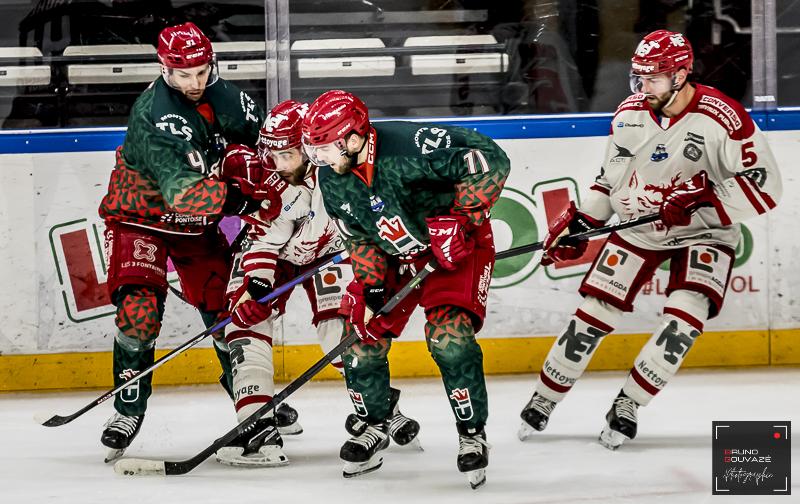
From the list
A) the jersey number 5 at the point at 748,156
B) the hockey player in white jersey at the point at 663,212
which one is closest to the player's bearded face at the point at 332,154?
the hockey player in white jersey at the point at 663,212

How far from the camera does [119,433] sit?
348cm

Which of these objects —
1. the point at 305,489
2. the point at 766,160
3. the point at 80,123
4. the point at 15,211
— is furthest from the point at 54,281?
the point at 766,160

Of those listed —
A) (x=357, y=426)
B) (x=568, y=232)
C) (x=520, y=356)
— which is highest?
(x=568, y=232)

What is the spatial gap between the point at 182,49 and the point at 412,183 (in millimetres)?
828

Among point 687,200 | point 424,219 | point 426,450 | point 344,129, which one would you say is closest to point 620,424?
point 426,450

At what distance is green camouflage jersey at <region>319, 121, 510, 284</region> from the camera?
9.68ft

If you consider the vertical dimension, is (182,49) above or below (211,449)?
above

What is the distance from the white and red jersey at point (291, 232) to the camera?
3.45m

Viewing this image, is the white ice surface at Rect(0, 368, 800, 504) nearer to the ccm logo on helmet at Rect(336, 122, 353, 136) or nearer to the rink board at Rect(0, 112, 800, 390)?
the rink board at Rect(0, 112, 800, 390)

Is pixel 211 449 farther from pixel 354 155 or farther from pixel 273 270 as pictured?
pixel 354 155

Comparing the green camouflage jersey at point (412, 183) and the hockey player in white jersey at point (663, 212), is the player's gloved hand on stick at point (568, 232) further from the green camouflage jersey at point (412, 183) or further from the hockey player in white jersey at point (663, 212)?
the green camouflage jersey at point (412, 183)

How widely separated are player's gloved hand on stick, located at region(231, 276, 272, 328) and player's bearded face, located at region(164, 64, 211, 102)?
56 centimetres

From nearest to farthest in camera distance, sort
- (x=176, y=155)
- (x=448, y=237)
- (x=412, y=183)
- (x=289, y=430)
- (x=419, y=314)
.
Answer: (x=448, y=237), (x=412, y=183), (x=176, y=155), (x=289, y=430), (x=419, y=314)

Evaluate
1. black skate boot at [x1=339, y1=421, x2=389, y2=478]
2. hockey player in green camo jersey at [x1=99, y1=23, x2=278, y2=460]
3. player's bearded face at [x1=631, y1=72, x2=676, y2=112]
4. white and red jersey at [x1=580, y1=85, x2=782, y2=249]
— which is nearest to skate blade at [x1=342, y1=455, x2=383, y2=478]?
black skate boot at [x1=339, y1=421, x2=389, y2=478]
